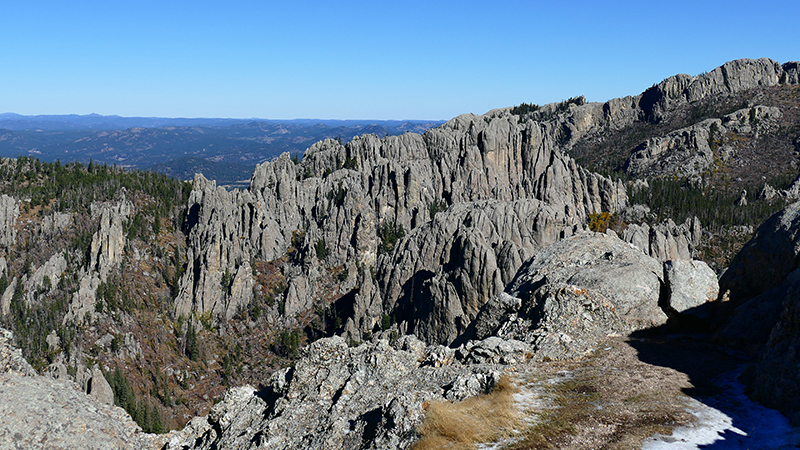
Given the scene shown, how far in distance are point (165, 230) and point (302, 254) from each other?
4062 centimetres

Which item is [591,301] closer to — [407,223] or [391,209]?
[407,223]

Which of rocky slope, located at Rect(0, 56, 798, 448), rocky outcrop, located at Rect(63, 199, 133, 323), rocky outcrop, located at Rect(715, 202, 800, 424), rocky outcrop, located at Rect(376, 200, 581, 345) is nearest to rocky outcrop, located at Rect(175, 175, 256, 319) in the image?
rocky slope, located at Rect(0, 56, 798, 448)

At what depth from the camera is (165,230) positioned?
137 meters

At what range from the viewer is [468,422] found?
58.7ft

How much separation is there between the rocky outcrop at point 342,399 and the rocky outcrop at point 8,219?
137m

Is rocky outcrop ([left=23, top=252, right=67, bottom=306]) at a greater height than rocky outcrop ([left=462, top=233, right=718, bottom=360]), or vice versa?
rocky outcrop ([left=462, top=233, right=718, bottom=360])

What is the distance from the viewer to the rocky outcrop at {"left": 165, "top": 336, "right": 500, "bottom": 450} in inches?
727

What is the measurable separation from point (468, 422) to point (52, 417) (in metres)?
18.2

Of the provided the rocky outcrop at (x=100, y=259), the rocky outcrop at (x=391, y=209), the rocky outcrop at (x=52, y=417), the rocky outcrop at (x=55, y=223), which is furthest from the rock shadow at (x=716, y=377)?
the rocky outcrop at (x=55, y=223)

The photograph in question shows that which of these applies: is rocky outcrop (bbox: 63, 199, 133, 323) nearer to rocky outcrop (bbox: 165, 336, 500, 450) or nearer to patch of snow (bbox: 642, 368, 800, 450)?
rocky outcrop (bbox: 165, 336, 500, 450)

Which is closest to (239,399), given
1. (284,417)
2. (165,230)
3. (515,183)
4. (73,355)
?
(284,417)

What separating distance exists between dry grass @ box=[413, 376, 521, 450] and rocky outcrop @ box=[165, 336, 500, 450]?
45cm

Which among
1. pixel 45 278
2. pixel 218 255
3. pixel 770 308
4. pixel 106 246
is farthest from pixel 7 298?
pixel 770 308

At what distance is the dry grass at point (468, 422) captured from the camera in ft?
55.4
